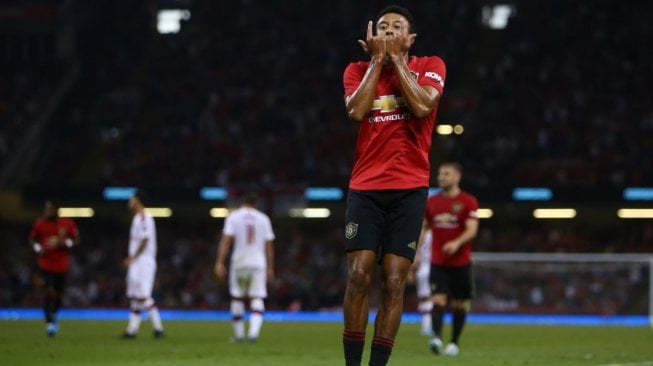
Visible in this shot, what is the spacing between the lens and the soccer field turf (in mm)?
12750

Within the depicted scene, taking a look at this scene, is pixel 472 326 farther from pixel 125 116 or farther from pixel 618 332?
pixel 125 116

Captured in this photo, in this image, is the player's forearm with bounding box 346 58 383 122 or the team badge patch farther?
the team badge patch

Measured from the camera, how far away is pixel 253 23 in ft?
156

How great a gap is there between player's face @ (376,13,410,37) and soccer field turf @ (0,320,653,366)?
531 centimetres

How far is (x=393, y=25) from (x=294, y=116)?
34.5 metres

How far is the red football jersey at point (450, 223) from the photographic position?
14.4m

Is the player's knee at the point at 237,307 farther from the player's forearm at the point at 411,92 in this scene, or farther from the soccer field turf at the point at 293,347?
the player's forearm at the point at 411,92

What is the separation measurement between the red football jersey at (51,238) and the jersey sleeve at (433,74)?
13.3 m

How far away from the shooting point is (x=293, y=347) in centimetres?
1584

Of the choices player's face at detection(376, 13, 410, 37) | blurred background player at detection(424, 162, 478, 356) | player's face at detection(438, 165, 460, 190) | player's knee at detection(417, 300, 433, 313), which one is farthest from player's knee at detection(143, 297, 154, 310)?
player's face at detection(376, 13, 410, 37)

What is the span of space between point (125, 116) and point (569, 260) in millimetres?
20613

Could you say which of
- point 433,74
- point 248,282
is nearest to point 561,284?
point 248,282

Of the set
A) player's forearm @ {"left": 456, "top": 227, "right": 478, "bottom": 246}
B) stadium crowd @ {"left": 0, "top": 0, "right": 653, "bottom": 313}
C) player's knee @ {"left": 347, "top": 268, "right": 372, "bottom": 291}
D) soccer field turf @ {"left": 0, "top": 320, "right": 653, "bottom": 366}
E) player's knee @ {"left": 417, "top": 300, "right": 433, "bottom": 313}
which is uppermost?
stadium crowd @ {"left": 0, "top": 0, "right": 653, "bottom": 313}

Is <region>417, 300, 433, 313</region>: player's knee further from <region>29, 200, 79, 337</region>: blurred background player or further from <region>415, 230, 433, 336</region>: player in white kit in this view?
<region>29, 200, 79, 337</region>: blurred background player
